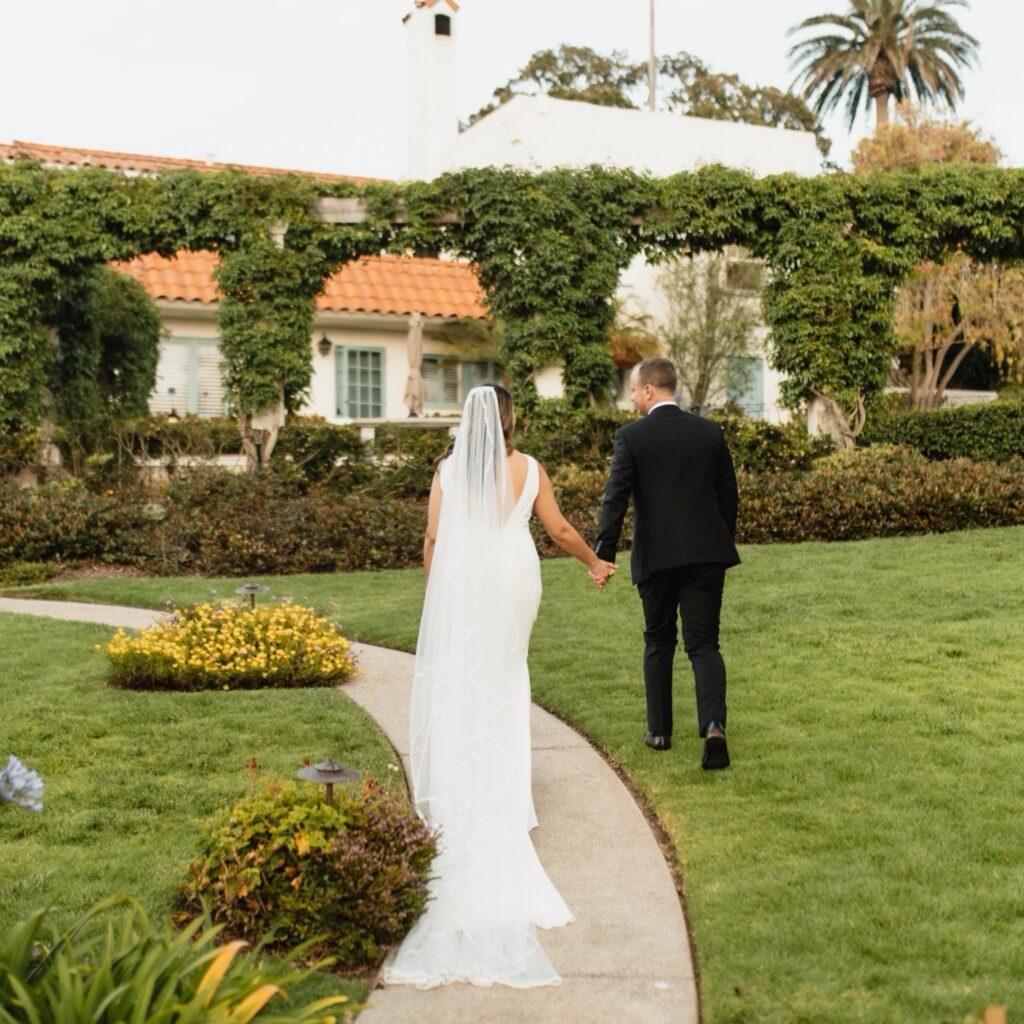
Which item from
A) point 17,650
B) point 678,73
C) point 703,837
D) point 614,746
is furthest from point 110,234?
point 678,73

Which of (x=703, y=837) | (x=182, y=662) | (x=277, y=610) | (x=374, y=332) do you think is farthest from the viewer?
(x=374, y=332)

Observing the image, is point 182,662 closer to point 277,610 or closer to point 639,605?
point 277,610

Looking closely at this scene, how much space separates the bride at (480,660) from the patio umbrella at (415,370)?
17.9 meters

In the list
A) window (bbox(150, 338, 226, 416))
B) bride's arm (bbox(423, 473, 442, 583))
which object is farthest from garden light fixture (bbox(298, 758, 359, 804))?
window (bbox(150, 338, 226, 416))

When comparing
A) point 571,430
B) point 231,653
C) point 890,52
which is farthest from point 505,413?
point 890,52

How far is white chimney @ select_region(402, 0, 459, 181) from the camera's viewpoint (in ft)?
95.3

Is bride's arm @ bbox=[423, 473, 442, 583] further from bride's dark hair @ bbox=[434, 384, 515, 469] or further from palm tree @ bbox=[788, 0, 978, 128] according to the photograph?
palm tree @ bbox=[788, 0, 978, 128]

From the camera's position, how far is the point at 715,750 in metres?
6.18

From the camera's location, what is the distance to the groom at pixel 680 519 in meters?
6.25

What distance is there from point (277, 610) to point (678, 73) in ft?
133

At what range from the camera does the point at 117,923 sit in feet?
13.9

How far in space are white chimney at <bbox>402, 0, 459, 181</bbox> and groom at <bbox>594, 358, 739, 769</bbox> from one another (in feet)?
79.4

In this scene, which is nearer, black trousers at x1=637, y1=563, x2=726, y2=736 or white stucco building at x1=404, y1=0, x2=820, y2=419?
black trousers at x1=637, y1=563, x2=726, y2=736

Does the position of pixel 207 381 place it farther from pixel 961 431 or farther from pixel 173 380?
pixel 961 431
